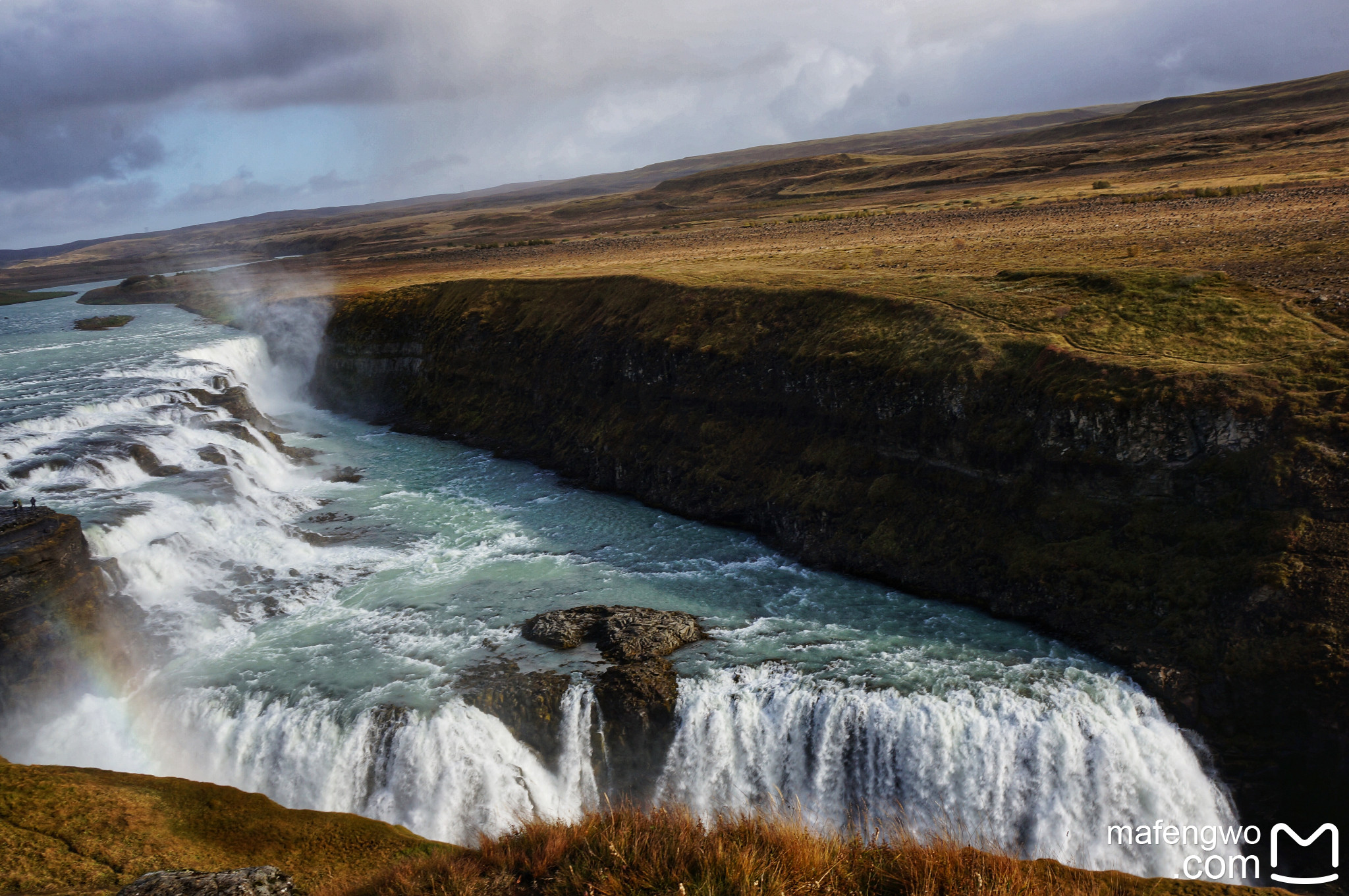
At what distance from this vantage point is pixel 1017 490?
2314 centimetres

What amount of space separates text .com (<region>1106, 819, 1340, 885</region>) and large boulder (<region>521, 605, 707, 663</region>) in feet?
34.3

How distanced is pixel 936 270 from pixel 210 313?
64537 millimetres

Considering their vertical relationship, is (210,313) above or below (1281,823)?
above

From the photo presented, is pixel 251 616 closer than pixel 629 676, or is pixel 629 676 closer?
pixel 629 676

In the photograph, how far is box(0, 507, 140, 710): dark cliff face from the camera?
18.8 m

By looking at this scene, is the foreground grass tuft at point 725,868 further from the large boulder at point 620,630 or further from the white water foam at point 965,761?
the large boulder at point 620,630

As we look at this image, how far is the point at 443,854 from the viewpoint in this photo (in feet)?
33.0

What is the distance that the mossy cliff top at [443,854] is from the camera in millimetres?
7855

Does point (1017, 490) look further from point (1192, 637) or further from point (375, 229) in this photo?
point (375, 229)

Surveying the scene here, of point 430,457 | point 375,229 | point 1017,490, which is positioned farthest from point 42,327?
point 375,229

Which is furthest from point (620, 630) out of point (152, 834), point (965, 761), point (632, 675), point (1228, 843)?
point (1228, 843)

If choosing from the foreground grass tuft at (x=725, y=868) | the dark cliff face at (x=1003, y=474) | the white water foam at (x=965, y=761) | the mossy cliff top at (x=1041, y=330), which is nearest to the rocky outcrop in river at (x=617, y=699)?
the white water foam at (x=965, y=761)

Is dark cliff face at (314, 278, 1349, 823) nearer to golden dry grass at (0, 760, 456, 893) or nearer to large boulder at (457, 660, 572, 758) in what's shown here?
large boulder at (457, 660, 572, 758)

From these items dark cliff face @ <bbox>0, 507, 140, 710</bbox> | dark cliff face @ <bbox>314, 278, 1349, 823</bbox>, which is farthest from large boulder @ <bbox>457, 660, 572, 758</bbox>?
dark cliff face @ <bbox>314, 278, 1349, 823</bbox>
